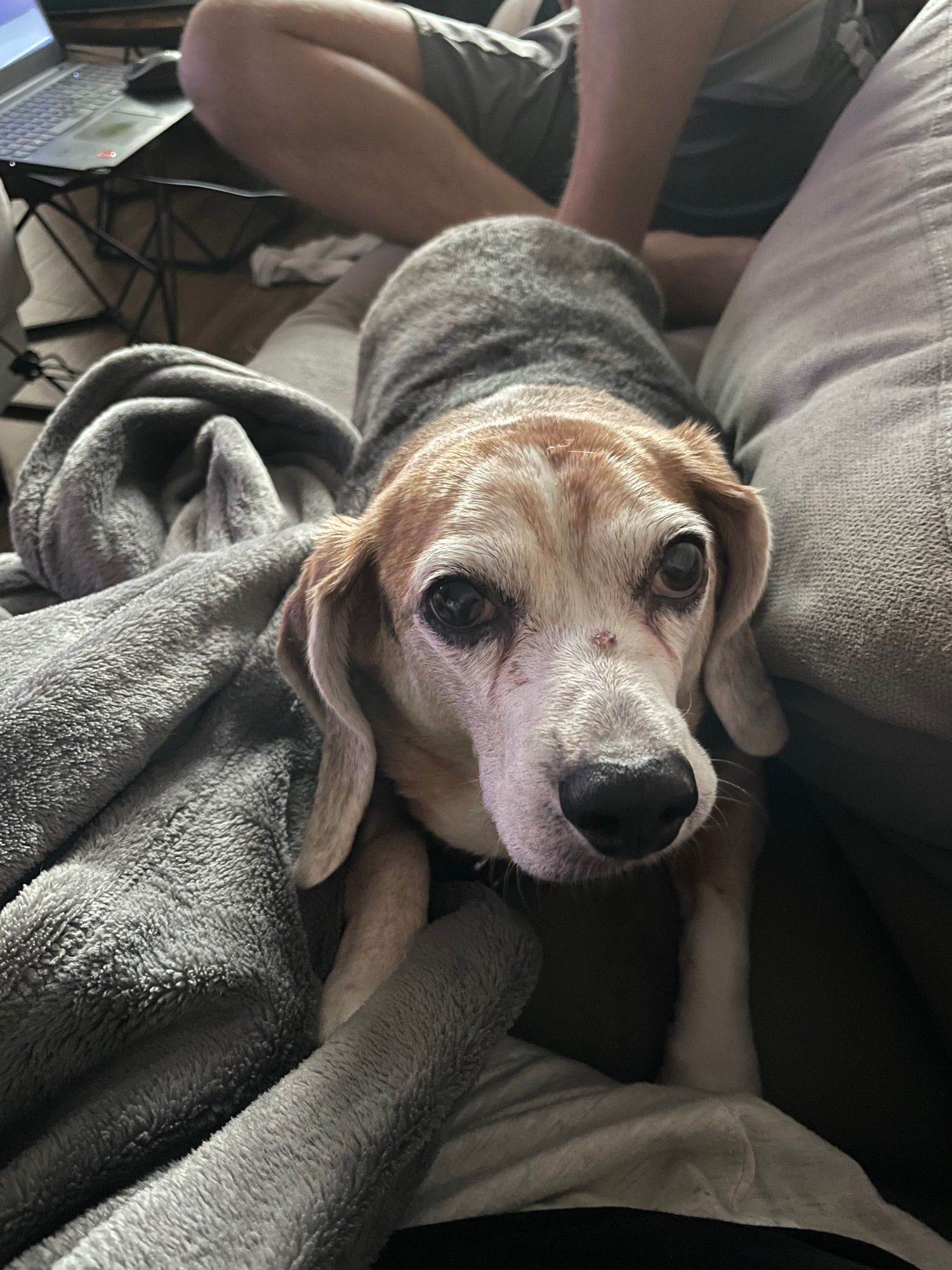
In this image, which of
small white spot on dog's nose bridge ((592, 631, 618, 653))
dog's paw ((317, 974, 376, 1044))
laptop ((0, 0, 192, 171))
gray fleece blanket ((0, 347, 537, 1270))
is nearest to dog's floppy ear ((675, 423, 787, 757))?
small white spot on dog's nose bridge ((592, 631, 618, 653))

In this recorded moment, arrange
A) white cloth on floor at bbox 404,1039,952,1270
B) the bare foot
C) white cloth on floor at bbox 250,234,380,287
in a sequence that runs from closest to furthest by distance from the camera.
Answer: white cloth on floor at bbox 404,1039,952,1270
the bare foot
white cloth on floor at bbox 250,234,380,287

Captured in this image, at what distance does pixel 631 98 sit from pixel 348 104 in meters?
0.86

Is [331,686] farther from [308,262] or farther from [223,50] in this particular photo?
[308,262]

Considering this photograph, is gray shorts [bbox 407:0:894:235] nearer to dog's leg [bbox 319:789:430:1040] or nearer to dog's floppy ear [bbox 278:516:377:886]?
dog's floppy ear [bbox 278:516:377:886]

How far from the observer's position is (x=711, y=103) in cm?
196

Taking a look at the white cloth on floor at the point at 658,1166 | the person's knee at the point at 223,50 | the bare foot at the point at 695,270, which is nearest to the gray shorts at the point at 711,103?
the bare foot at the point at 695,270

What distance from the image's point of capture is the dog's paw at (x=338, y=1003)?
0.87 m

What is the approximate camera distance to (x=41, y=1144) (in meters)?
0.66

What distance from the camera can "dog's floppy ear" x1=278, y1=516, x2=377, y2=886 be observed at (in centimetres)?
96

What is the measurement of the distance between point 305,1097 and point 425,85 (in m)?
2.65

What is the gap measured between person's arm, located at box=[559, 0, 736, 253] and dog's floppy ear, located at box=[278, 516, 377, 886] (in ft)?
4.59

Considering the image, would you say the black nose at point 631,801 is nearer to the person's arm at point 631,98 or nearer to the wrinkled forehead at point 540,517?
the wrinkled forehead at point 540,517

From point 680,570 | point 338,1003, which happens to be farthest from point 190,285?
point 338,1003

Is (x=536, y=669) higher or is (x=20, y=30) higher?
(x=20, y=30)
